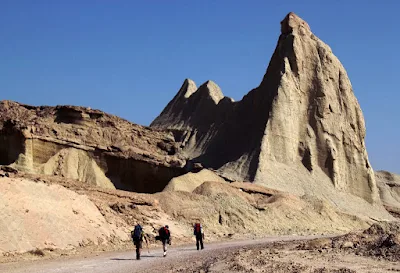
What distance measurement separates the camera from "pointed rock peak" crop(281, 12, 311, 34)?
60.6 meters

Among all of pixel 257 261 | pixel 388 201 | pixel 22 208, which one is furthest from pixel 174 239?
pixel 388 201

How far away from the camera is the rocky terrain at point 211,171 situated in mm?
25328

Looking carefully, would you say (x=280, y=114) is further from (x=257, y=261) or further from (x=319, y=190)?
(x=257, y=261)

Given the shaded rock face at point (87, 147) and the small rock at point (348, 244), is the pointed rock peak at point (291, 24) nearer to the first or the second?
the shaded rock face at point (87, 147)

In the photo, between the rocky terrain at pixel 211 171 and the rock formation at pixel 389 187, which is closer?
the rocky terrain at pixel 211 171

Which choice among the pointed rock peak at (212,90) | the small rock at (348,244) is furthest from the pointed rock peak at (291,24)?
the small rock at (348,244)

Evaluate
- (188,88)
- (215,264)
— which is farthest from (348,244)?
(188,88)

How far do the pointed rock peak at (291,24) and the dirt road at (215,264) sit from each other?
41.8m

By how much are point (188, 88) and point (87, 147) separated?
61.0 m

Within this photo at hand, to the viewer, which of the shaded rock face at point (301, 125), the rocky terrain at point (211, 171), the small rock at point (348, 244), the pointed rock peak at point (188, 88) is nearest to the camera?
the small rock at point (348, 244)

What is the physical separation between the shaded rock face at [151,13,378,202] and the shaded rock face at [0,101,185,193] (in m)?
7.27

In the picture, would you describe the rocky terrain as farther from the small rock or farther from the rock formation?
the rock formation

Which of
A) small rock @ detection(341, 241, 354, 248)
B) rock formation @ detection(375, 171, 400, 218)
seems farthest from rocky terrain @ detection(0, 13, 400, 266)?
rock formation @ detection(375, 171, 400, 218)

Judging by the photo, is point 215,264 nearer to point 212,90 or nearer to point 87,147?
point 87,147
